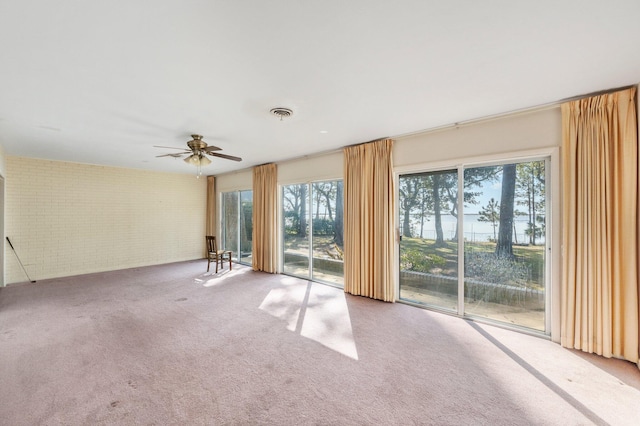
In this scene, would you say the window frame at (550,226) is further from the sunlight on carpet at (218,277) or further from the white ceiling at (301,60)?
the sunlight on carpet at (218,277)

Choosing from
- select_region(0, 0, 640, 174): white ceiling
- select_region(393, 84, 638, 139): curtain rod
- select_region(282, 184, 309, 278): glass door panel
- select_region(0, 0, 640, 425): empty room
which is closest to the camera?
select_region(0, 0, 640, 174): white ceiling

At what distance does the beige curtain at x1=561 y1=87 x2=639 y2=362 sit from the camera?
238 centimetres

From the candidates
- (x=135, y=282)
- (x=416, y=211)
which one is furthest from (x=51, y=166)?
(x=416, y=211)

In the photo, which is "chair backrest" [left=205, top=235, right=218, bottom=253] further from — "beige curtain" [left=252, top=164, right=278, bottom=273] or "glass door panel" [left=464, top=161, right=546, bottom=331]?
"glass door panel" [left=464, top=161, right=546, bottom=331]

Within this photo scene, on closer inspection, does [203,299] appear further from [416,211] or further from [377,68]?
[377,68]

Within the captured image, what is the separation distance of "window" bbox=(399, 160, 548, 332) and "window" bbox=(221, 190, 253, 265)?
4194mm

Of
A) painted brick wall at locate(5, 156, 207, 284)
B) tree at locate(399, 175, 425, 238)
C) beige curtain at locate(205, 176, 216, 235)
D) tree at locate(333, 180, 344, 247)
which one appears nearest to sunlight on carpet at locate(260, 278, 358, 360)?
tree at locate(333, 180, 344, 247)

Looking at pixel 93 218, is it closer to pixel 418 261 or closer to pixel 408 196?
pixel 408 196

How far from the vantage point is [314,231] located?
17.3ft

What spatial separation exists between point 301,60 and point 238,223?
5754 mm

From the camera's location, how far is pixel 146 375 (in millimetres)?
2217

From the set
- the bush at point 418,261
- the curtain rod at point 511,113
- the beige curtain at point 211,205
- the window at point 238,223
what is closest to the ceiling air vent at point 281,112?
the curtain rod at point 511,113

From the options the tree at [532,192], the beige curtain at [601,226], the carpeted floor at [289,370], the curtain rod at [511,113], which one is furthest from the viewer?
the tree at [532,192]

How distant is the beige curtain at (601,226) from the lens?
238cm
